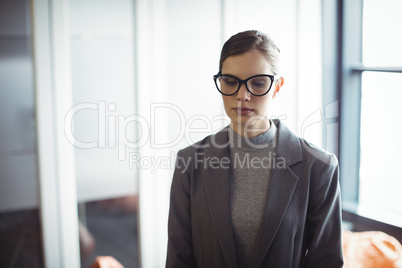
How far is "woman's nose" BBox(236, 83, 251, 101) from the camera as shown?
119 centimetres

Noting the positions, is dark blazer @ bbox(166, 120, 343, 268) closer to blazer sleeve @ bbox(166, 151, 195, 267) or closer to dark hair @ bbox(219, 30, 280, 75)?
blazer sleeve @ bbox(166, 151, 195, 267)

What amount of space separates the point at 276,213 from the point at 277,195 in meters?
0.05

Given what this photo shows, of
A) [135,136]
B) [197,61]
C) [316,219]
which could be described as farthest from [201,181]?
[197,61]

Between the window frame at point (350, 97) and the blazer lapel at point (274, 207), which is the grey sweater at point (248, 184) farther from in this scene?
the window frame at point (350, 97)

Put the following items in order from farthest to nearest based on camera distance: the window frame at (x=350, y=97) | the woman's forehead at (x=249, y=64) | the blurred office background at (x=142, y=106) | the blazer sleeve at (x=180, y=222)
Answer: the window frame at (x=350, y=97) → the blurred office background at (x=142, y=106) → the blazer sleeve at (x=180, y=222) → the woman's forehead at (x=249, y=64)

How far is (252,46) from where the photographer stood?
119cm

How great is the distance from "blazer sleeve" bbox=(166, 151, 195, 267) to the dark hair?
37 centimetres

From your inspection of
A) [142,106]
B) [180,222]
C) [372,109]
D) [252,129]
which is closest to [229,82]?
[252,129]

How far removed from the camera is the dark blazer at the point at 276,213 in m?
1.23

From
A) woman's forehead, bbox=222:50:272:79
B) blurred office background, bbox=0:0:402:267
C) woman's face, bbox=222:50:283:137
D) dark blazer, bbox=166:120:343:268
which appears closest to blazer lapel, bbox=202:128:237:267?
dark blazer, bbox=166:120:343:268

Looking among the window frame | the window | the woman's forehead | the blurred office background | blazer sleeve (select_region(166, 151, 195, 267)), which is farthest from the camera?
the window frame

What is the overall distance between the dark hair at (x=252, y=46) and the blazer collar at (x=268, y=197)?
0.25m

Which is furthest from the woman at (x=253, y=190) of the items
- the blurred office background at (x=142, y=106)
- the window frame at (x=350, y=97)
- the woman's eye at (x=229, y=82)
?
the window frame at (x=350, y=97)

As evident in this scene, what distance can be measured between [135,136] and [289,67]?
105 cm
